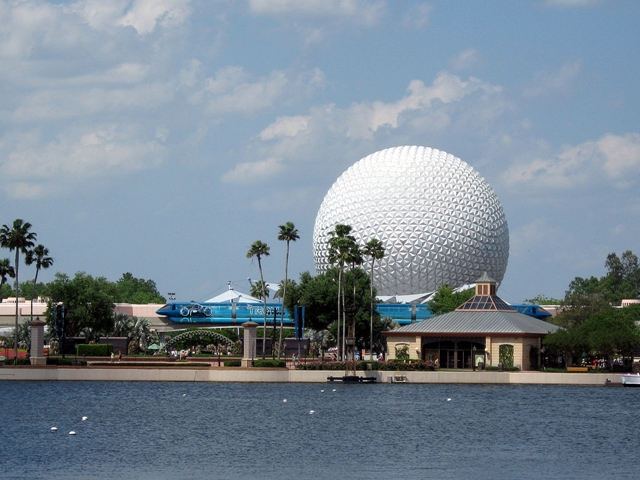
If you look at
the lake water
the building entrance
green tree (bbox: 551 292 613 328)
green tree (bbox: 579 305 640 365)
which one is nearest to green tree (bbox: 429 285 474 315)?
green tree (bbox: 551 292 613 328)

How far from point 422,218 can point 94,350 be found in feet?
107

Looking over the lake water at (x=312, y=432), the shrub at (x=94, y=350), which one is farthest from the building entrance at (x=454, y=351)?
the shrub at (x=94, y=350)

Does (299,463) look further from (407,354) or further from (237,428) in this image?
(407,354)

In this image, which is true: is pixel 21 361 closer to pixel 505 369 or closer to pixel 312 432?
pixel 505 369

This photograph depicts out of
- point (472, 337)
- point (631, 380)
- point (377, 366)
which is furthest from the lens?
point (472, 337)

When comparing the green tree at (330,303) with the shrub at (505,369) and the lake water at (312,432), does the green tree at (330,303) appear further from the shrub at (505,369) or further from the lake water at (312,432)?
the lake water at (312,432)

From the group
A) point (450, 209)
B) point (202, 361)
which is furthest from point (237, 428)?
point (450, 209)

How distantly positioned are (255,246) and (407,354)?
42.6ft

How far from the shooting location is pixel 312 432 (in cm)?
4562

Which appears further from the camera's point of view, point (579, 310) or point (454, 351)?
point (579, 310)

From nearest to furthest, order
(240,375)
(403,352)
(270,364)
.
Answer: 1. (240,375)
2. (270,364)
3. (403,352)

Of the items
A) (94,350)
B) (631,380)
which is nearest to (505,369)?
(631,380)

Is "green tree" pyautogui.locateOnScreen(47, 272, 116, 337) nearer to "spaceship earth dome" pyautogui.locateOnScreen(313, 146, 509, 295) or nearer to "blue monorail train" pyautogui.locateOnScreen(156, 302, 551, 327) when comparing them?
"blue monorail train" pyautogui.locateOnScreen(156, 302, 551, 327)

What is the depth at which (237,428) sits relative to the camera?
4634cm
